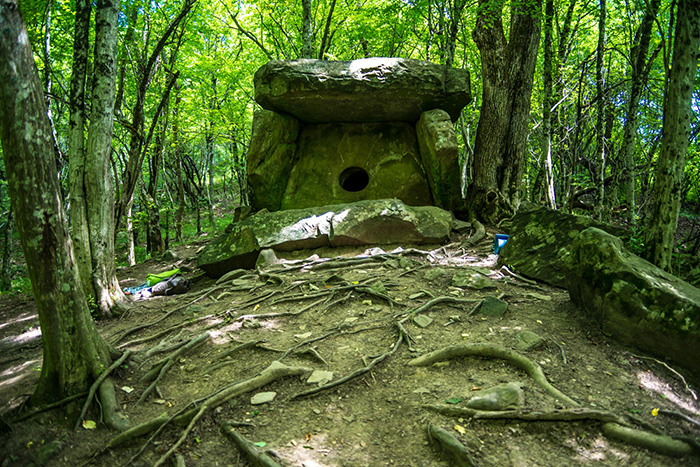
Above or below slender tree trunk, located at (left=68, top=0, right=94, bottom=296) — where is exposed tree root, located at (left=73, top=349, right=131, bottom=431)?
below

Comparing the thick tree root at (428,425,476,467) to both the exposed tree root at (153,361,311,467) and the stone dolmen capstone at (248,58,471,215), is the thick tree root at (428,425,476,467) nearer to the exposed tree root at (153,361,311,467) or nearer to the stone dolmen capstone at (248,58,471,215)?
the exposed tree root at (153,361,311,467)

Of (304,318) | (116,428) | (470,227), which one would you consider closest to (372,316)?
(304,318)

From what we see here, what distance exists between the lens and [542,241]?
4758mm

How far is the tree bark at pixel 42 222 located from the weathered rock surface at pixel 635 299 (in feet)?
12.8

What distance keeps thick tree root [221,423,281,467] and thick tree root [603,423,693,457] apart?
1.80m

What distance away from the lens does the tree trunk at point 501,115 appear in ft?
23.4

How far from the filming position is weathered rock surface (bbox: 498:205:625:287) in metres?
4.34

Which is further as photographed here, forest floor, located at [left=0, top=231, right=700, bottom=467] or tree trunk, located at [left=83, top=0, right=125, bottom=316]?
tree trunk, located at [left=83, top=0, right=125, bottom=316]

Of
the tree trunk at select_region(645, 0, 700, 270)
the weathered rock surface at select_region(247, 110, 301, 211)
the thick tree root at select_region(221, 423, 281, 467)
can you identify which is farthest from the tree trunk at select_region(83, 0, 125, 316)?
the tree trunk at select_region(645, 0, 700, 270)

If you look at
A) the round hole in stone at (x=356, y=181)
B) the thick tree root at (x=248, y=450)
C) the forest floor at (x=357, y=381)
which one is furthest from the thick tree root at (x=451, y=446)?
the round hole in stone at (x=356, y=181)

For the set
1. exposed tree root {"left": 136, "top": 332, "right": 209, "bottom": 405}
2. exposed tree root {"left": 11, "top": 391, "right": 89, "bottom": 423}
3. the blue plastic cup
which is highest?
the blue plastic cup

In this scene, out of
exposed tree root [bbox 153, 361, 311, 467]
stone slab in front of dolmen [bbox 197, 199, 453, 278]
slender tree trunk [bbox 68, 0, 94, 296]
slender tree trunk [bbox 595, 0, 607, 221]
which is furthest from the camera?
slender tree trunk [bbox 595, 0, 607, 221]

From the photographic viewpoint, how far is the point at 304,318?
401 centimetres

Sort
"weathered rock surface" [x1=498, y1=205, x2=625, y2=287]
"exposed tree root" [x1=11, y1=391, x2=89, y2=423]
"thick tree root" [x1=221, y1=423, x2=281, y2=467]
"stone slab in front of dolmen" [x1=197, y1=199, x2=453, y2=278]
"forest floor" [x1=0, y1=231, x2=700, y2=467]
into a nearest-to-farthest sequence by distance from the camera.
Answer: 1. "thick tree root" [x1=221, y1=423, x2=281, y2=467]
2. "forest floor" [x1=0, y1=231, x2=700, y2=467]
3. "exposed tree root" [x1=11, y1=391, x2=89, y2=423]
4. "weathered rock surface" [x1=498, y1=205, x2=625, y2=287]
5. "stone slab in front of dolmen" [x1=197, y1=199, x2=453, y2=278]
